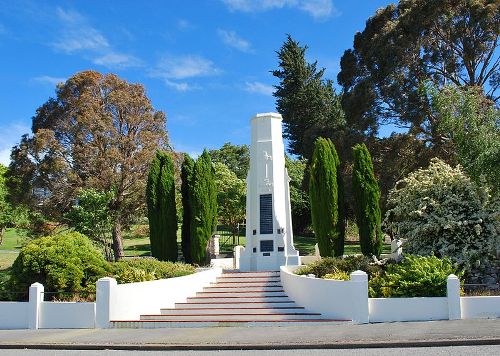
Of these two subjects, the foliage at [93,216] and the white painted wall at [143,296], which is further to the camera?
the foliage at [93,216]

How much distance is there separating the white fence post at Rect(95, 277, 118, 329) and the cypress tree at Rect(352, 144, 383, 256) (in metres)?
10.3

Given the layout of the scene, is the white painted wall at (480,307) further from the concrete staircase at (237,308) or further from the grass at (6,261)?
the grass at (6,261)

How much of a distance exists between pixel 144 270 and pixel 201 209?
601 centimetres

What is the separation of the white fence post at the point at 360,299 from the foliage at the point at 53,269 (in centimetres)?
777

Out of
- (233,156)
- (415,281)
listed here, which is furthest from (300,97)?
(415,281)

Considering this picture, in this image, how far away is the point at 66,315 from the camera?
13195 millimetres

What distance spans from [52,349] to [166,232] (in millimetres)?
11883

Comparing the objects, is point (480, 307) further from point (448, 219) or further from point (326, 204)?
point (326, 204)

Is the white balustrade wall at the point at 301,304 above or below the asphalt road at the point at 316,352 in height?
above

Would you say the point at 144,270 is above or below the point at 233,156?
below

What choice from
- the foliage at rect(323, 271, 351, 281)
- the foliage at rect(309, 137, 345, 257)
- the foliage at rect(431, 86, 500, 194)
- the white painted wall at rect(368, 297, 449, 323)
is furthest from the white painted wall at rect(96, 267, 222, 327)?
the foliage at rect(431, 86, 500, 194)

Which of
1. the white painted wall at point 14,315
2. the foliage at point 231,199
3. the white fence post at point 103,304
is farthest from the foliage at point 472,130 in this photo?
the foliage at point 231,199

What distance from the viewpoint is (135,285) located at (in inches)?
553

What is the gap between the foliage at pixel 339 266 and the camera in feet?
52.3
